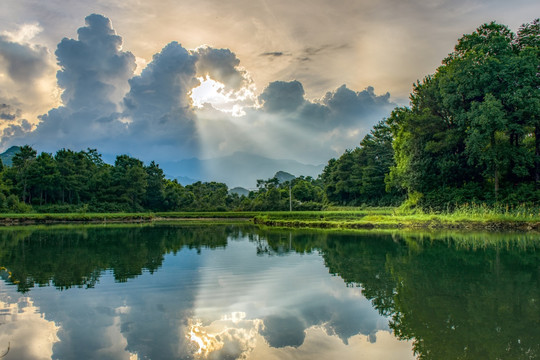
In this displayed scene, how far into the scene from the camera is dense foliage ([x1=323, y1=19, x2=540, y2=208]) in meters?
24.4

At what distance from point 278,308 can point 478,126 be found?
22.8m

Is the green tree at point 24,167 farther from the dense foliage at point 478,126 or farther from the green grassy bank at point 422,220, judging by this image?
the dense foliage at point 478,126

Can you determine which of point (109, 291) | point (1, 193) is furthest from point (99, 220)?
point (109, 291)

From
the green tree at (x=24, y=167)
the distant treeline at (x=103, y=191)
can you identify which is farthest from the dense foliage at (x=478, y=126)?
the green tree at (x=24, y=167)

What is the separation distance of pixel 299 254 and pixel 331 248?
6.35 feet

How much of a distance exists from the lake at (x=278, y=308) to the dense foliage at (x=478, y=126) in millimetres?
14367

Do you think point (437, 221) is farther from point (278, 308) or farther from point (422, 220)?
point (278, 308)

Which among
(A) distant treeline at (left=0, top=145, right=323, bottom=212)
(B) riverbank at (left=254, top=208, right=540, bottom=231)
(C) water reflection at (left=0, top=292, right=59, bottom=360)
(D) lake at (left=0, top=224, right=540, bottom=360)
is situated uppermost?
(A) distant treeline at (left=0, top=145, right=323, bottom=212)

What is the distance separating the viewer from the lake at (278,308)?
4910 mm

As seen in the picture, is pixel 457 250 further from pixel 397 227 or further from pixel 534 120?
pixel 534 120

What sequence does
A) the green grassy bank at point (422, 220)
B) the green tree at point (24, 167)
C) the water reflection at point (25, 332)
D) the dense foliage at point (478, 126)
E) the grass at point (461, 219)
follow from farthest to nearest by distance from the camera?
the green tree at point (24, 167), the dense foliage at point (478, 126), the green grassy bank at point (422, 220), the grass at point (461, 219), the water reflection at point (25, 332)

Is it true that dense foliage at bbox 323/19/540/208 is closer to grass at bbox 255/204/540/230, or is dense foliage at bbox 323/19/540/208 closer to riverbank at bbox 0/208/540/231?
grass at bbox 255/204/540/230

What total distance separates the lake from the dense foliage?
14.4 m

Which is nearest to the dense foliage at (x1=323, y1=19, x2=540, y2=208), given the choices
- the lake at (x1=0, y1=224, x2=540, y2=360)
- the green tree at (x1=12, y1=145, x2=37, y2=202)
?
the lake at (x1=0, y1=224, x2=540, y2=360)
